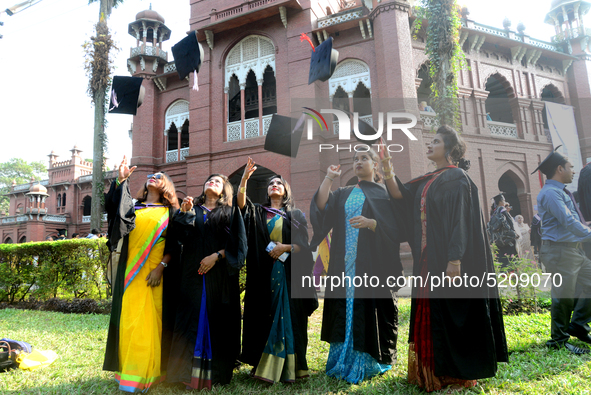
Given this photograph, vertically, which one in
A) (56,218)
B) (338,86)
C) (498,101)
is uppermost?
(498,101)

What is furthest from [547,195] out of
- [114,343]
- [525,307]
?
[114,343]

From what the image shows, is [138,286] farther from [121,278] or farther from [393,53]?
[393,53]

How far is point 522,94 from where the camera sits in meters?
15.6

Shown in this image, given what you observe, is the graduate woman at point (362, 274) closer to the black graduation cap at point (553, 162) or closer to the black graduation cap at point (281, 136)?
the black graduation cap at point (281, 136)

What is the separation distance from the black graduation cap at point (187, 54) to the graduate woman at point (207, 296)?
4.53 m

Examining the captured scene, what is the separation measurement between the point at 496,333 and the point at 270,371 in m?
1.92

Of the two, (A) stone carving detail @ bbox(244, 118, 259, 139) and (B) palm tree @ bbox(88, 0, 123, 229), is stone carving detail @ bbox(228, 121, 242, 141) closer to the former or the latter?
(A) stone carving detail @ bbox(244, 118, 259, 139)

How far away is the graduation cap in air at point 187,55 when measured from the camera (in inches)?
280

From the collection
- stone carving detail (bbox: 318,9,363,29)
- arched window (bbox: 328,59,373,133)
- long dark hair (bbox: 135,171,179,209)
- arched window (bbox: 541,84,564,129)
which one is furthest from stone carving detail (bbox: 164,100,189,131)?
arched window (bbox: 541,84,564,129)

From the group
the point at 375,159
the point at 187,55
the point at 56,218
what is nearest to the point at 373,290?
the point at 375,159

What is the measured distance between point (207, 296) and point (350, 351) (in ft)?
4.58

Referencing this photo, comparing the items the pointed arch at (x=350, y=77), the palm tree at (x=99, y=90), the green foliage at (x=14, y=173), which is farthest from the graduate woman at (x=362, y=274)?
the green foliage at (x=14, y=173)

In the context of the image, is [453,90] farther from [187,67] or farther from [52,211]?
[52,211]

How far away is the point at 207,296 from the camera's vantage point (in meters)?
3.26
